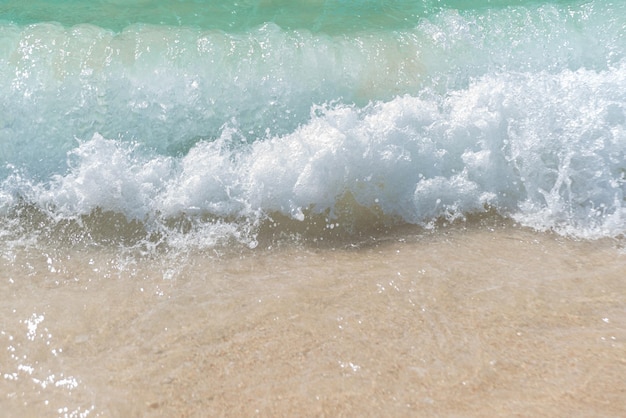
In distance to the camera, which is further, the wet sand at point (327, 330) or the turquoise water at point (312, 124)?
the turquoise water at point (312, 124)

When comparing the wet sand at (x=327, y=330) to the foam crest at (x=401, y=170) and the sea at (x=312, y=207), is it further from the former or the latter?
the foam crest at (x=401, y=170)

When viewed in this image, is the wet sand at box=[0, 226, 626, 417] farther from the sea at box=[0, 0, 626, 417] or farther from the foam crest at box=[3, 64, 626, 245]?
the foam crest at box=[3, 64, 626, 245]

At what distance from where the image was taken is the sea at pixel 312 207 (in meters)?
2.14

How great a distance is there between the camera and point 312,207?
3.04 metres

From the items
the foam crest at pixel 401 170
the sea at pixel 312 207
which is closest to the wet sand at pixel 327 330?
the sea at pixel 312 207

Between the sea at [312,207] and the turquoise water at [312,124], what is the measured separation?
1cm

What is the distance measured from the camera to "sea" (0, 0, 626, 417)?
2141mm

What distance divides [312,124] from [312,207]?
55 cm

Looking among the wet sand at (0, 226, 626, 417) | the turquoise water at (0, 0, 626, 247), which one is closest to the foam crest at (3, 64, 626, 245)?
the turquoise water at (0, 0, 626, 247)

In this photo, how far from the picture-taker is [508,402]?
200cm

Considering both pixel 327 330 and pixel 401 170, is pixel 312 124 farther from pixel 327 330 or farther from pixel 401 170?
pixel 327 330

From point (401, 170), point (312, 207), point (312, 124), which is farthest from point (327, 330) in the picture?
point (312, 124)

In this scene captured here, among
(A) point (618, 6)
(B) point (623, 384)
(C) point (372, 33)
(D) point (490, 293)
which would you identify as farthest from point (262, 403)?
(A) point (618, 6)

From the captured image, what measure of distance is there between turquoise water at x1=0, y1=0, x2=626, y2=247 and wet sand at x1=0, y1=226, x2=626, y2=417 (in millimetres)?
266
